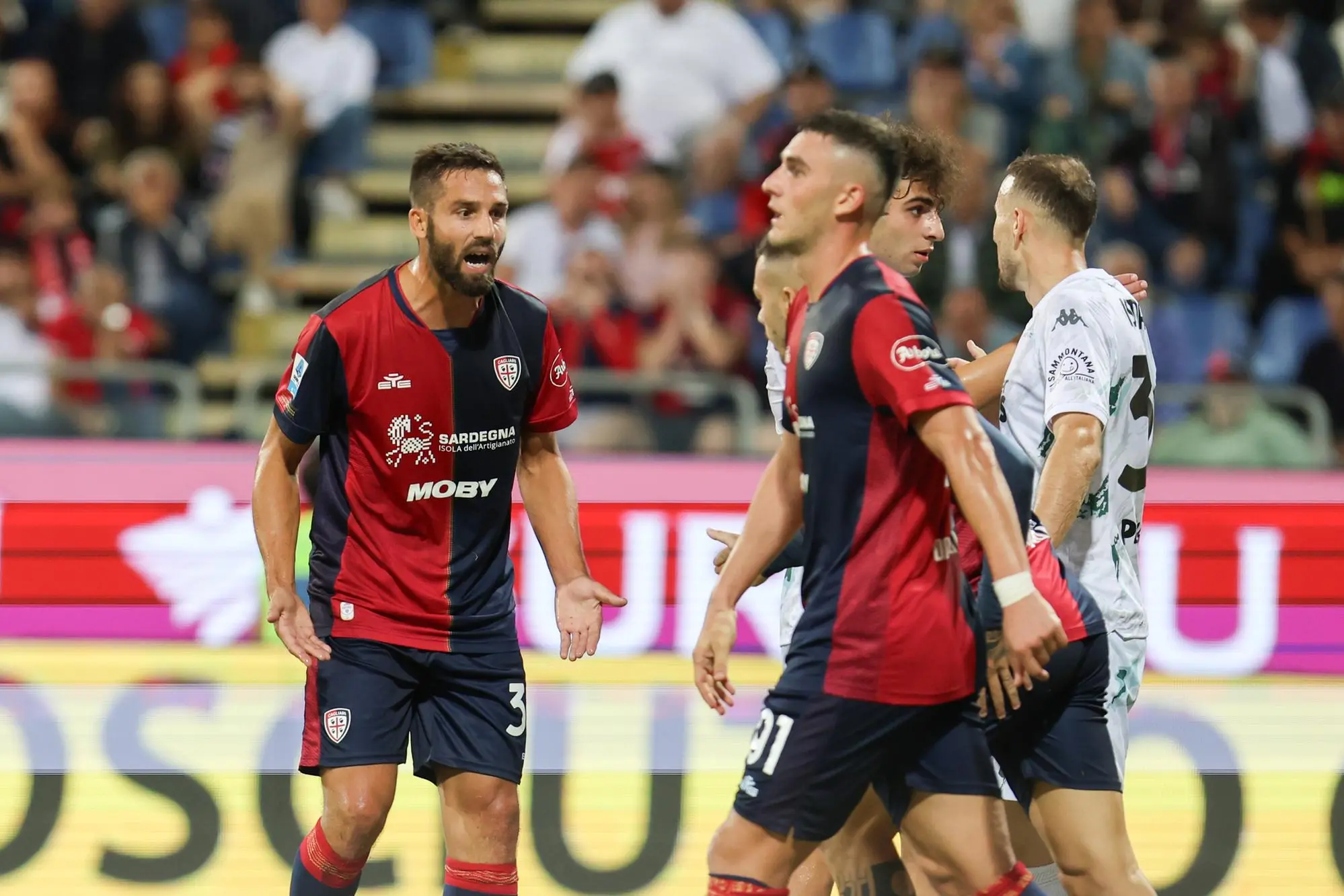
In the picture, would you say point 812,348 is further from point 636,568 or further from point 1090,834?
point 636,568

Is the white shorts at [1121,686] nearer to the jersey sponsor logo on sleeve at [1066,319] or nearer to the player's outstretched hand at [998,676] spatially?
the player's outstretched hand at [998,676]

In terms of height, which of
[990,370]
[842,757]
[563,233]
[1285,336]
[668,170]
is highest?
[668,170]

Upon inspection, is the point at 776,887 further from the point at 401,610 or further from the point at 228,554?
the point at 228,554

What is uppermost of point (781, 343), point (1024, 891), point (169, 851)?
point (781, 343)

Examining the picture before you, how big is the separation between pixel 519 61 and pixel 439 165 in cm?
867

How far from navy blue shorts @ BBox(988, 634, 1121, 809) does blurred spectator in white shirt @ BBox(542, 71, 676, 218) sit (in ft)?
22.5

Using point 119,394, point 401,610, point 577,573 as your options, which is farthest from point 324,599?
point 119,394

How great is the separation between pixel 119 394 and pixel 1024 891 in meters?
6.71

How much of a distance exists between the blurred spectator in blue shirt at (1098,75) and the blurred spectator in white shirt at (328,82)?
4669 mm

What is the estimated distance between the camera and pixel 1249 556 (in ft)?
24.2

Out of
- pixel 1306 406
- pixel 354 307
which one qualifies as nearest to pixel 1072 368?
pixel 354 307

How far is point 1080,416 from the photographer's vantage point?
14.6 ft

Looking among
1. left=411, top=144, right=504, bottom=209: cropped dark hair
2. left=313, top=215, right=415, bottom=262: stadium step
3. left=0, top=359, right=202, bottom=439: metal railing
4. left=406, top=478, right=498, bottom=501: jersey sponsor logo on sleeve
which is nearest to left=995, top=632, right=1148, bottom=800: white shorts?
left=406, top=478, right=498, bottom=501: jersey sponsor logo on sleeve

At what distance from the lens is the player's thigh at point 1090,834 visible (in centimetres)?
431
